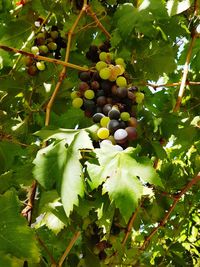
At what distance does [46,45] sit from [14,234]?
44.8 inches

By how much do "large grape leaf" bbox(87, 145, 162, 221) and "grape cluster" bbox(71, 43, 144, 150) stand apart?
0.47ft

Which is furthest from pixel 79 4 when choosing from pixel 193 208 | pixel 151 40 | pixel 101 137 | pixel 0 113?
pixel 193 208

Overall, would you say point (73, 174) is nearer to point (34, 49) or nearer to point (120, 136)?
point (120, 136)

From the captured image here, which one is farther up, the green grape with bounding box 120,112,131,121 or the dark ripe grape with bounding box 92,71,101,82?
the dark ripe grape with bounding box 92,71,101,82

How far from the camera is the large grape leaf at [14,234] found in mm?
1056

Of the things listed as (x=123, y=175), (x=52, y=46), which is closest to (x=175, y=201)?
(x=123, y=175)

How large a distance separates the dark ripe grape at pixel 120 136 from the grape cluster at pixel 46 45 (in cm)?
75

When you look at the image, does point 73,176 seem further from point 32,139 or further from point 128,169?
point 32,139

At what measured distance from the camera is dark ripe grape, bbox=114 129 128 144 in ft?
4.16

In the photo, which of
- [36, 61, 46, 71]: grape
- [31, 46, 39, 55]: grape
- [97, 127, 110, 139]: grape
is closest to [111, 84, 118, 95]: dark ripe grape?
[97, 127, 110, 139]: grape

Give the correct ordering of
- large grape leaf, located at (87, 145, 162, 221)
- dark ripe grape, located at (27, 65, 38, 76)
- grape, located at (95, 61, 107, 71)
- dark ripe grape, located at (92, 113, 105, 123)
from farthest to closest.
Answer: dark ripe grape, located at (27, 65, 38, 76) < grape, located at (95, 61, 107, 71) < dark ripe grape, located at (92, 113, 105, 123) < large grape leaf, located at (87, 145, 162, 221)

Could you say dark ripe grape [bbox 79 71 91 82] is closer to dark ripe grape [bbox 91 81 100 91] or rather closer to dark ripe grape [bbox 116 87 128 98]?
dark ripe grape [bbox 91 81 100 91]

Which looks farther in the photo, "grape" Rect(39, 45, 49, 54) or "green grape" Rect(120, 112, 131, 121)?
"grape" Rect(39, 45, 49, 54)

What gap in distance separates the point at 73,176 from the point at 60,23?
1.21 metres
